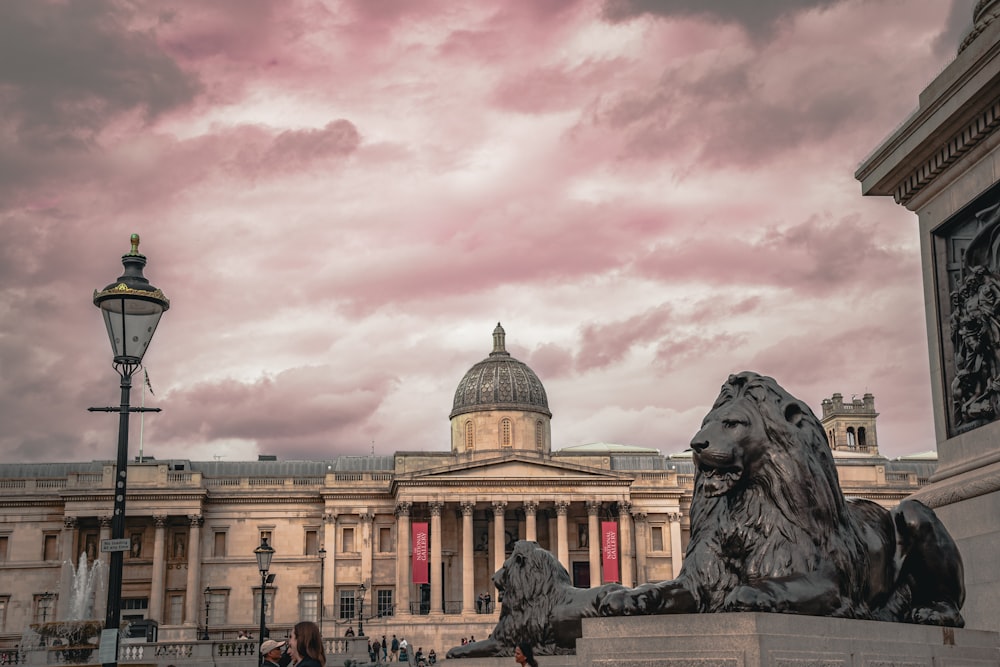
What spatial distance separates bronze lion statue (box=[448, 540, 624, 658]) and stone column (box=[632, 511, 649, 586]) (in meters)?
57.7

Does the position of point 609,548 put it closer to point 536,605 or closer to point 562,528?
point 562,528

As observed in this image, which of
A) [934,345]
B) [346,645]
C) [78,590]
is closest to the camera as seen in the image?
[934,345]

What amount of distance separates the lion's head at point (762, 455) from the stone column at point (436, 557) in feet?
201

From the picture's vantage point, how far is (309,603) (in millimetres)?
69625

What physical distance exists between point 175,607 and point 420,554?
15378 millimetres

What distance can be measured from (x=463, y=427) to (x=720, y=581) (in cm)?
6801

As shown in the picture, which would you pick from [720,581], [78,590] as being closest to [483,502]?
[78,590]

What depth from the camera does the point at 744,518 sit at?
6.87 meters

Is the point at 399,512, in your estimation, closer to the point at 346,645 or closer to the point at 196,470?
the point at 196,470

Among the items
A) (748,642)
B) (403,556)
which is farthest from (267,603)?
(748,642)

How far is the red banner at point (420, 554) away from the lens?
6462 centimetres

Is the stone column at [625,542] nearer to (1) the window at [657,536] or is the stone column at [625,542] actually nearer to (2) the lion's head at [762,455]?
(1) the window at [657,536]

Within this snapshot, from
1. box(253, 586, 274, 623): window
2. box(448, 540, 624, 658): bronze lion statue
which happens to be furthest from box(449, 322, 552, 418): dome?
box(448, 540, 624, 658): bronze lion statue

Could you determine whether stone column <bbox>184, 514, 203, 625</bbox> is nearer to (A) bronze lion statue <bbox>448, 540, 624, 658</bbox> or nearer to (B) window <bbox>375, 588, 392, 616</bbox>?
(B) window <bbox>375, 588, 392, 616</bbox>
